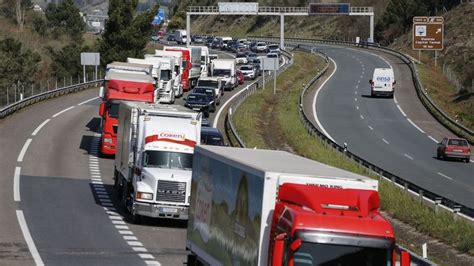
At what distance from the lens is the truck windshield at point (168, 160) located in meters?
30.5

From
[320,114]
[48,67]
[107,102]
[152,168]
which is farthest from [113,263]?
[48,67]

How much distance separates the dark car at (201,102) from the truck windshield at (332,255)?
2040 inches

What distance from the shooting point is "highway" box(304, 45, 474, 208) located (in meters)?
50.5

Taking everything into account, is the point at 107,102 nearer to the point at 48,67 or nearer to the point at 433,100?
the point at 433,100

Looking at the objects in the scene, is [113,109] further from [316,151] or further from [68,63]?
[68,63]

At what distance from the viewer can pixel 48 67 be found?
413 ft

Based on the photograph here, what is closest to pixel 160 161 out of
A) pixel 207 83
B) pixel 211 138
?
pixel 211 138

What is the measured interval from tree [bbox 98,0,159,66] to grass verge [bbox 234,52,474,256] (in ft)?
58.4

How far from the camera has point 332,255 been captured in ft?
42.2

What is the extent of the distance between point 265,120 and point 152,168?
3534 cm

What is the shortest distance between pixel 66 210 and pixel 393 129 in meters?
41.6

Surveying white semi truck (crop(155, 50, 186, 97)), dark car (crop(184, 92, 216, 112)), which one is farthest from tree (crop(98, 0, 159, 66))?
dark car (crop(184, 92, 216, 112))

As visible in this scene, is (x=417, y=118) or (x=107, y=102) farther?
(x=417, y=118)

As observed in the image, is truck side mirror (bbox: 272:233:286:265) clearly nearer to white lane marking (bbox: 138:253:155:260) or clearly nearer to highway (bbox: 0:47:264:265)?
highway (bbox: 0:47:264:265)
